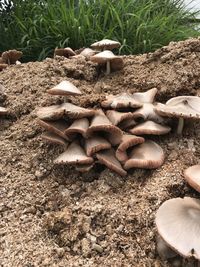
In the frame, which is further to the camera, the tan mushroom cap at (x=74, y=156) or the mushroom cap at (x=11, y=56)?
the mushroom cap at (x=11, y=56)

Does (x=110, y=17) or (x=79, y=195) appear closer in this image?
(x=79, y=195)

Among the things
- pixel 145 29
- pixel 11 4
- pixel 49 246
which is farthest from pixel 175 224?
pixel 11 4

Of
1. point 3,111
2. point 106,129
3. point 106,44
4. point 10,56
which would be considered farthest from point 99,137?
point 10,56

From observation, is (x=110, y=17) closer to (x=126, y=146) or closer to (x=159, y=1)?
(x=159, y=1)

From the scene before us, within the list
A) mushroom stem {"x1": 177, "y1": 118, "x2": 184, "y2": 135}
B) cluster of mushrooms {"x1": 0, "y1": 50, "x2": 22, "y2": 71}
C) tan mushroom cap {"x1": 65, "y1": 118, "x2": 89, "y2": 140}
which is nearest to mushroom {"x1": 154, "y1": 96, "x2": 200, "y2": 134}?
mushroom stem {"x1": 177, "y1": 118, "x2": 184, "y2": 135}

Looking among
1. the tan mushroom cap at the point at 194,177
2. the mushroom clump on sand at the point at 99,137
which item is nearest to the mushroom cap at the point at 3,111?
the mushroom clump on sand at the point at 99,137

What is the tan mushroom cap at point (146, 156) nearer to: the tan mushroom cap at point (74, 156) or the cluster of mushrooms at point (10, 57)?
the tan mushroom cap at point (74, 156)

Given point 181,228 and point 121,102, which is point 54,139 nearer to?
point 121,102

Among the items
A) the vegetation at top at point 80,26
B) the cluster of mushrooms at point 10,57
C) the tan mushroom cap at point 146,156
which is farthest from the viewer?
the vegetation at top at point 80,26
